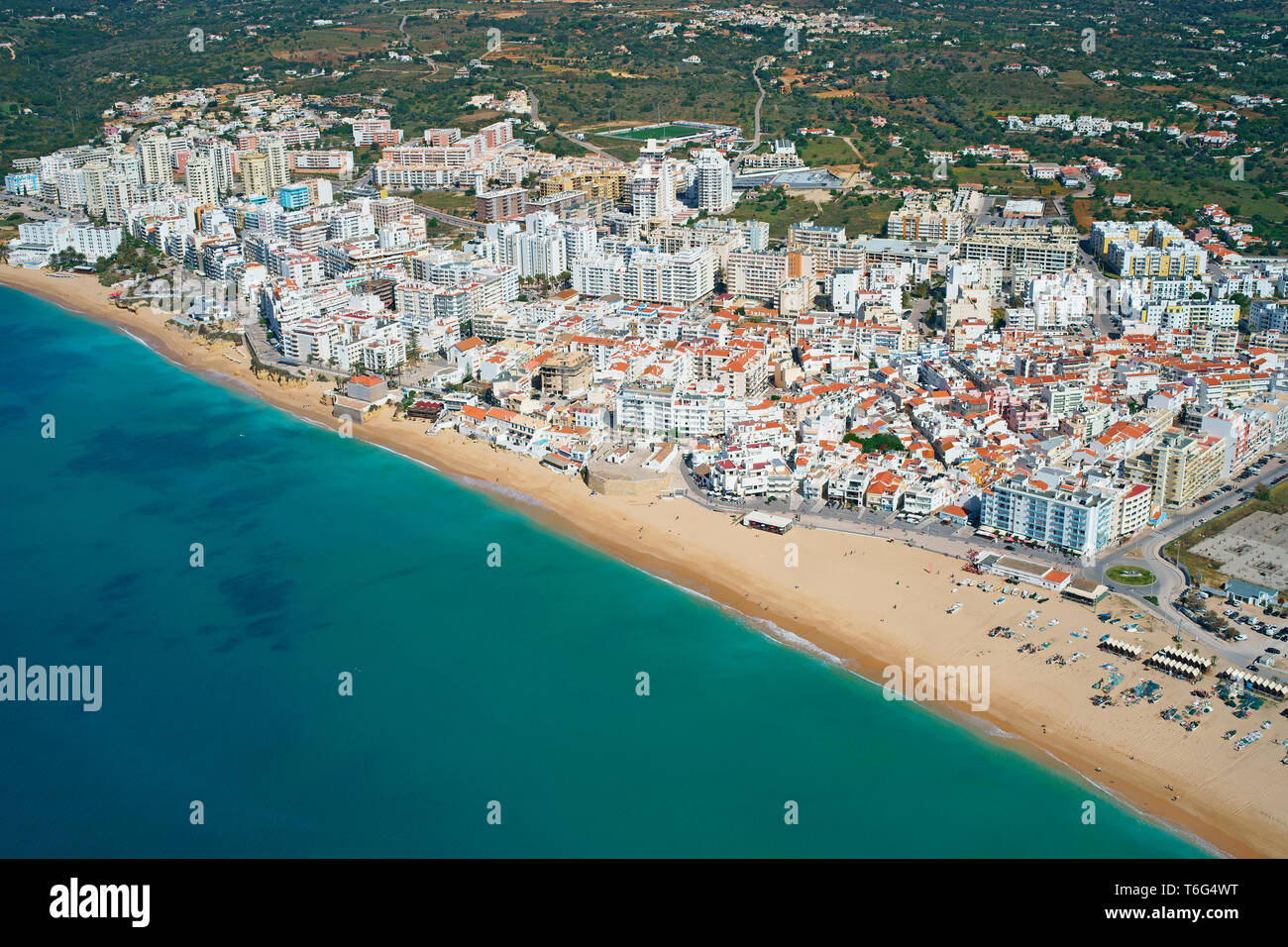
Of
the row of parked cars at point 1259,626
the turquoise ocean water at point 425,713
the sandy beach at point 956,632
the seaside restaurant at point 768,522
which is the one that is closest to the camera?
the turquoise ocean water at point 425,713

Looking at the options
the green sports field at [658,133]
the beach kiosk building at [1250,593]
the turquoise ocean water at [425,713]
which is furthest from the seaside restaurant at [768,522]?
the green sports field at [658,133]

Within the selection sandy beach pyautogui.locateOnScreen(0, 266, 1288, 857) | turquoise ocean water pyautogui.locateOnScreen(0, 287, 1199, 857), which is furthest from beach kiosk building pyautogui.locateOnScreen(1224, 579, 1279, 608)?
turquoise ocean water pyautogui.locateOnScreen(0, 287, 1199, 857)

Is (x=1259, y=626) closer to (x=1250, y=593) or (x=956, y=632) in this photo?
(x=1250, y=593)

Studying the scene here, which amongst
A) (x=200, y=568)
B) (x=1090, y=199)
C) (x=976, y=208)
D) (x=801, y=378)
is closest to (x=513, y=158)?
(x=976, y=208)

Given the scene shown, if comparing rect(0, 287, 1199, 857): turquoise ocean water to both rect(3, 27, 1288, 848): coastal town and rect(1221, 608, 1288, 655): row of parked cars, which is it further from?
rect(1221, 608, 1288, 655): row of parked cars

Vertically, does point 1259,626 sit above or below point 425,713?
above

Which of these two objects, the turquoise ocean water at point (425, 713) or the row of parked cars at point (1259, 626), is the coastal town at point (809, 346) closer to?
the row of parked cars at point (1259, 626)

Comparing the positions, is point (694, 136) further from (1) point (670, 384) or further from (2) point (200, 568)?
(2) point (200, 568)

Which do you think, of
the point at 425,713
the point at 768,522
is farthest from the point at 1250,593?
the point at 425,713
